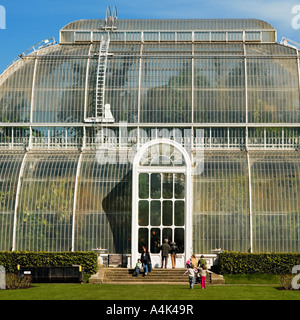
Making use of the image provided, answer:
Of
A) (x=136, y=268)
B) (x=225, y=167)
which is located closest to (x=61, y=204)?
(x=136, y=268)

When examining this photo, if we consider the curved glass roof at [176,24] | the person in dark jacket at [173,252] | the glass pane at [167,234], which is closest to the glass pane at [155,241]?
the glass pane at [167,234]

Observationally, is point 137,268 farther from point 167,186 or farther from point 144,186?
point 167,186

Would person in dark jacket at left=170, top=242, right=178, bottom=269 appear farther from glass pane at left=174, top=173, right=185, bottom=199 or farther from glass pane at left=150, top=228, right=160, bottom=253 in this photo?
glass pane at left=174, top=173, right=185, bottom=199

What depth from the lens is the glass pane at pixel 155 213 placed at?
5150 cm

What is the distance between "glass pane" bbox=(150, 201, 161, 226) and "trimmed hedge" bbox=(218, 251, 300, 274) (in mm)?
5437

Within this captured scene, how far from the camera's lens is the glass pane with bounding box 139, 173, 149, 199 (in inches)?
2040

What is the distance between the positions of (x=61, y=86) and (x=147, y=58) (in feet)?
25.6

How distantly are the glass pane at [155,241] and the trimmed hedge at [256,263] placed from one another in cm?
495

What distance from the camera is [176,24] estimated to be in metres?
65.5

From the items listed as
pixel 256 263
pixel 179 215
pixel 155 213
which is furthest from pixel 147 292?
pixel 179 215

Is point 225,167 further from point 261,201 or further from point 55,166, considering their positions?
point 55,166

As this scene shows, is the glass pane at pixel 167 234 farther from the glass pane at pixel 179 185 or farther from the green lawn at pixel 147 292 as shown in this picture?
the green lawn at pixel 147 292

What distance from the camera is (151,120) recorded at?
59500mm

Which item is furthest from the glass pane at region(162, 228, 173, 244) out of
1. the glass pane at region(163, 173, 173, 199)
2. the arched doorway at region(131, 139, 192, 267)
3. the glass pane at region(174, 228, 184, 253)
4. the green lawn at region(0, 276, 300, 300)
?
the green lawn at region(0, 276, 300, 300)
